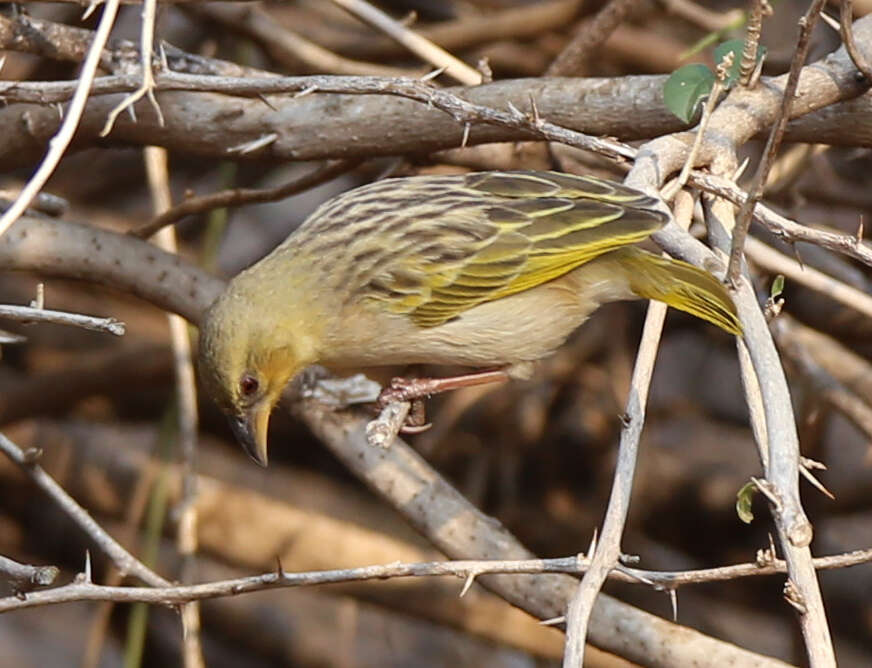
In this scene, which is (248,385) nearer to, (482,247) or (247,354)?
(247,354)

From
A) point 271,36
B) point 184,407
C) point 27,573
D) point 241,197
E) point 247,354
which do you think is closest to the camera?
point 27,573

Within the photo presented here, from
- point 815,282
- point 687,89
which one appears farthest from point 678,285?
point 815,282

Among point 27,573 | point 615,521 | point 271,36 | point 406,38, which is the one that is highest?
point 271,36

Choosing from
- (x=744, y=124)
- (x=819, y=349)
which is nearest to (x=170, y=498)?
(x=819, y=349)

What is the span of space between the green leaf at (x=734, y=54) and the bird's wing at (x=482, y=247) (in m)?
0.39

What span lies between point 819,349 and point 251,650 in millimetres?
2249

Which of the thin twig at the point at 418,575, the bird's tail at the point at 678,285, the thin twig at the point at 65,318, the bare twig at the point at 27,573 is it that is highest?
the bird's tail at the point at 678,285

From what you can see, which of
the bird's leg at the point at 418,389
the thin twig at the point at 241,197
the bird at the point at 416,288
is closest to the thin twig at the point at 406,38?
the thin twig at the point at 241,197

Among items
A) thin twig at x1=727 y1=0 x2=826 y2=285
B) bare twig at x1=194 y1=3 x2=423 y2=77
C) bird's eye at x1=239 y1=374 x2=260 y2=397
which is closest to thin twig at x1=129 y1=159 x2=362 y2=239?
bird's eye at x1=239 y1=374 x2=260 y2=397

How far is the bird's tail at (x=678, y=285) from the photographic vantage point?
258cm

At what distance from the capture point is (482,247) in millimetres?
3082

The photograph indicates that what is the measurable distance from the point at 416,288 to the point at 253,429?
50cm

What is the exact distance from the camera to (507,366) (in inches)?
130

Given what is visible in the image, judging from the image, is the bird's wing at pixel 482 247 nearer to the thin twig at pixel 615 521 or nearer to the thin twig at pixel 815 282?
the thin twig at pixel 815 282
